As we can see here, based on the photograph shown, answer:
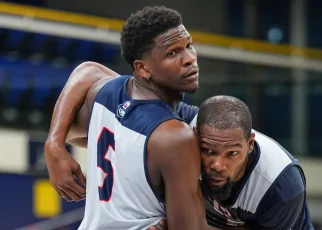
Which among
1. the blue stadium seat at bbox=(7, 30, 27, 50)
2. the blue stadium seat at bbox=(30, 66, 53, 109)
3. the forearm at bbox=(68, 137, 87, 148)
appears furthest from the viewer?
the blue stadium seat at bbox=(7, 30, 27, 50)

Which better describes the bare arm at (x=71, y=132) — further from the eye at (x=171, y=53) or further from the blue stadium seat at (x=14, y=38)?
the blue stadium seat at (x=14, y=38)

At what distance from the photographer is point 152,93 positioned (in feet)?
9.00

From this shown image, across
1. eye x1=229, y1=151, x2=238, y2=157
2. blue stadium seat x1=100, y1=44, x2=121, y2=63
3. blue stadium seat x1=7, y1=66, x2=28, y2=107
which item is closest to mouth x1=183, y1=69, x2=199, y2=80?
eye x1=229, y1=151, x2=238, y2=157

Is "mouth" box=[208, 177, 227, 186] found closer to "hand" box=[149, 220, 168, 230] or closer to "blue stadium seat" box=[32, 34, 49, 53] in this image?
"hand" box=[149, 220, 168, 230]

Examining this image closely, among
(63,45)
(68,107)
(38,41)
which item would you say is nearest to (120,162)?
(68,107)

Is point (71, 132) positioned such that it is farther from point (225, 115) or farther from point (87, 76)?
point (225, 115)

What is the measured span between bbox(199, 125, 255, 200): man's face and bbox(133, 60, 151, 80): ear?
0.80 feet

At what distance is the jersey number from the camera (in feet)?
9.07

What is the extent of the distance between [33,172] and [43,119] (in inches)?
65.4

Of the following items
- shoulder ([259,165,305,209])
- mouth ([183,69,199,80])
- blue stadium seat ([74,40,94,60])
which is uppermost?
mouth ([183,69,199,80])

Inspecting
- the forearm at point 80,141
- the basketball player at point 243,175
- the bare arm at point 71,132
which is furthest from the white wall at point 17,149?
the basketball player at point 243,175

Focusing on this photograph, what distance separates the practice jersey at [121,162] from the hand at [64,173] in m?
0.11

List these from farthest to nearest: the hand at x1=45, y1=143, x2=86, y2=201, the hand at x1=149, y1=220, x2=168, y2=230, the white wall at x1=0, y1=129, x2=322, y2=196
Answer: the white wall at x1=0, y1=129, x2=322, y2=196, the hand at x1=45, y1=143, x2=86, y2=201, the hand at x1=149, y1=220, x2=168, y2=230

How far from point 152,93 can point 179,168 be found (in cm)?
30
